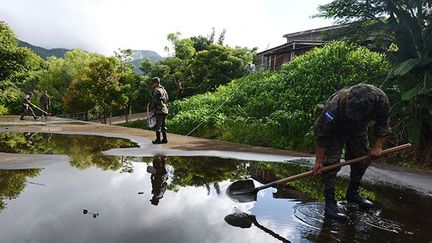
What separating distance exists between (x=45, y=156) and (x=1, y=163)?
990 millimetres

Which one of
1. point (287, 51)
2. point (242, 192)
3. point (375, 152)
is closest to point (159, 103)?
point (242, 192)

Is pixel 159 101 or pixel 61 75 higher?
pixel 61 75

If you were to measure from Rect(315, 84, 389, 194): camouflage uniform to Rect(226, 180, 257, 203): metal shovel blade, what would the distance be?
3.13 feet

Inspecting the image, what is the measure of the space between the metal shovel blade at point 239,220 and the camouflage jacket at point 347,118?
1109mm

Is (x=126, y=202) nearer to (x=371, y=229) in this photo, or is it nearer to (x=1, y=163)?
(x=371, y=229)

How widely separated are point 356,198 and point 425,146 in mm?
4824

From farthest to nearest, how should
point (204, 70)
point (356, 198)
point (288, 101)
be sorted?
point (204, 70)
point (288, 101)
point (356, 198)

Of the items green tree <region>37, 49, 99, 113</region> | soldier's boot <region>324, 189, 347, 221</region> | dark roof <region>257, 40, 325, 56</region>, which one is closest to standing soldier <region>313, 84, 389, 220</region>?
soldier's boot <region>324, 189, 347, 221</region>

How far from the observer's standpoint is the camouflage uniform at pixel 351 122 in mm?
3604

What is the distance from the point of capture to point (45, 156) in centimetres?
736

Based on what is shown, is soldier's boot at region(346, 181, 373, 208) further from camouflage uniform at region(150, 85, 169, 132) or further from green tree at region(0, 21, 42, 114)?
green tree at region(0, 21, 42, 114)

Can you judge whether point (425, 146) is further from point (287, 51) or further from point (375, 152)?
point (287, 51)

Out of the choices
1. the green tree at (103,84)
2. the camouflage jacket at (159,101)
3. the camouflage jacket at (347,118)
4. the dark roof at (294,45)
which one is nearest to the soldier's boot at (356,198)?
the camouflage jacket at (347,118)

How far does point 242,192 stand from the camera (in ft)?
15.1
